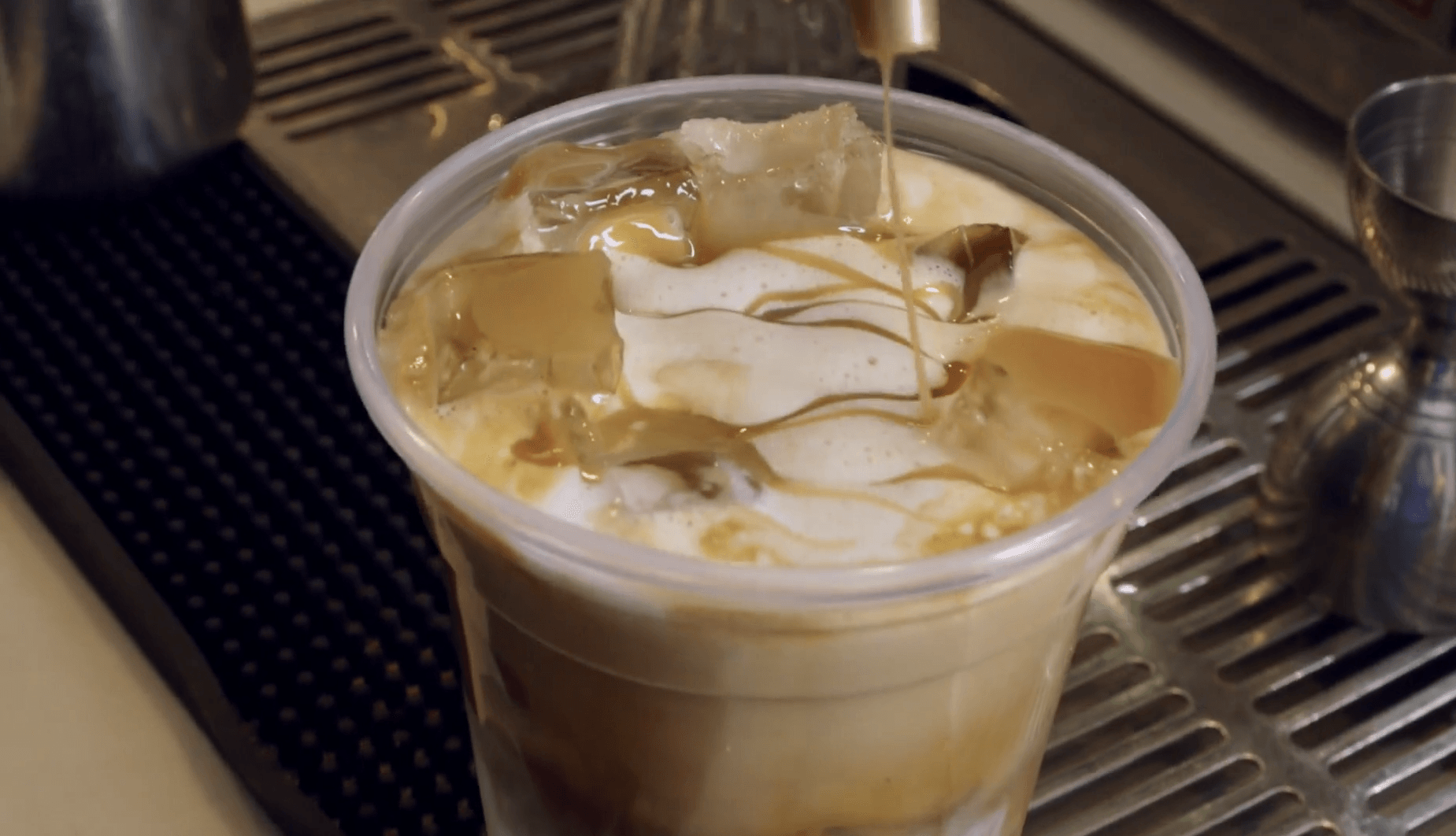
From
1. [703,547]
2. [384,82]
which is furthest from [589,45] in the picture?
[703,547]

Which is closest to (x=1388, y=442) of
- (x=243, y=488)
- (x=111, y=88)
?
(x=243, y=488)

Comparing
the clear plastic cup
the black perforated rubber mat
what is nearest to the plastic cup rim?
the clear plastic cup

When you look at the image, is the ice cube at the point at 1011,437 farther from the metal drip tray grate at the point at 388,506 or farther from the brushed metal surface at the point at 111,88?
the brushed metal surface at the point at 111,88

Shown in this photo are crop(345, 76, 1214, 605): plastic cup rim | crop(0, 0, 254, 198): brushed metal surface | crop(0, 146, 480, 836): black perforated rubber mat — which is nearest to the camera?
crop(345, 76, 1214, 605): plastic cup rim

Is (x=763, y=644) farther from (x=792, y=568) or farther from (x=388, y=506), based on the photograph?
(x=388, y=506)

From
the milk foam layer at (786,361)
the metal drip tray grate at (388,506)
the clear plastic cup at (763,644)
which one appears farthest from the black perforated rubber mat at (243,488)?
the milk foam layer at (786,361)

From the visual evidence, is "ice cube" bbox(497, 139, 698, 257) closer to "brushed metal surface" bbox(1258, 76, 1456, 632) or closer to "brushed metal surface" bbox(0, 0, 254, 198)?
"brushed metal surface" bbox(1258, 76, 1456, 632)
